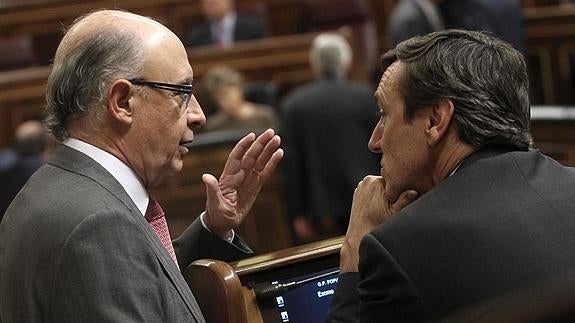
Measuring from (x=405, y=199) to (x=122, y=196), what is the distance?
1.66 feet

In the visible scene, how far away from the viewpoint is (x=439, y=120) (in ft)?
5.76

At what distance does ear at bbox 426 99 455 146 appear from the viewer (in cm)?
173

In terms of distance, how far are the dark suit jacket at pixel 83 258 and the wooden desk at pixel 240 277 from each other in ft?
0.24

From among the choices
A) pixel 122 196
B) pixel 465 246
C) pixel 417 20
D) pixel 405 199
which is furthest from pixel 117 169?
pixel 417 20

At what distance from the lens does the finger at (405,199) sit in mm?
1856

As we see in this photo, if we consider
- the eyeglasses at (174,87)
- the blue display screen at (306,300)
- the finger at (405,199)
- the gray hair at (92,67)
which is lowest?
the blue display screen at (306,300)

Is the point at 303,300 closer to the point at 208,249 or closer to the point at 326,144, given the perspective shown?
the point at 208,249

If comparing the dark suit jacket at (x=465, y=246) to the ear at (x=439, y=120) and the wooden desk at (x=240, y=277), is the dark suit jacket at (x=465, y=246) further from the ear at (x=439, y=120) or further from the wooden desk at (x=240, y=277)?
the wooden desk at (x=240, y=277)

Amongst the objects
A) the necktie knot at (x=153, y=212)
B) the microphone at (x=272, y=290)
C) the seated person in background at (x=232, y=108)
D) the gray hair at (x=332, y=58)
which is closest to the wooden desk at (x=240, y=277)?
the microphone at (x=272, y=290)

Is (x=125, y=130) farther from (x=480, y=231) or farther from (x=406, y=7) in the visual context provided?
(x=406, y=7)

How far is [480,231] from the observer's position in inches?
64.3

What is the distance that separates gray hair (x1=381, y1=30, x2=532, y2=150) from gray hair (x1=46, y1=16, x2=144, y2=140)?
1.65ft

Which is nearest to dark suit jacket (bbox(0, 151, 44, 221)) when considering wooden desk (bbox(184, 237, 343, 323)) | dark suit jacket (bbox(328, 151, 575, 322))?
wooden desk (bbox(184, 237, 343, 323))

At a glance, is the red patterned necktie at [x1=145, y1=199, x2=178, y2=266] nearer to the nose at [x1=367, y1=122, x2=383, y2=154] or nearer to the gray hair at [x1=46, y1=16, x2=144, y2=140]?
the gray hair at [x1=46, y1=16, x2=144, y2=140]
